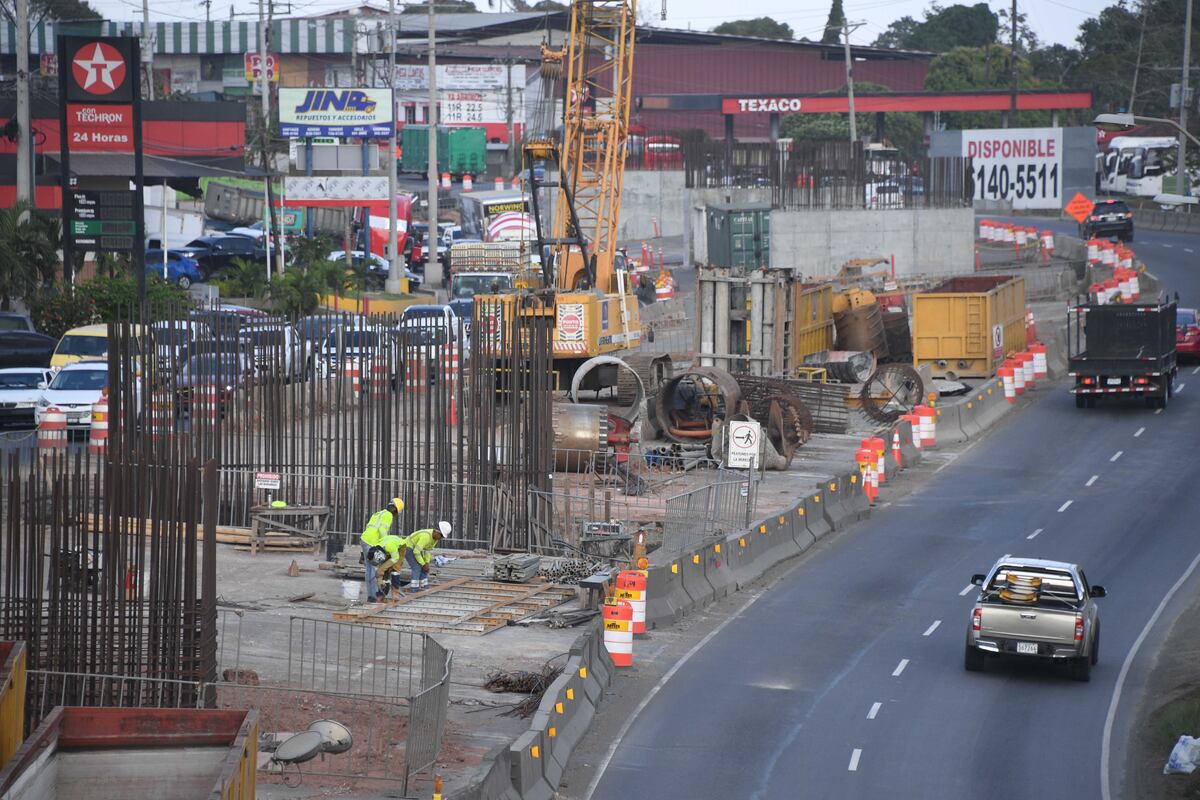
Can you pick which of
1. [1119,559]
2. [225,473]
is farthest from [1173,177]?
[225,473]

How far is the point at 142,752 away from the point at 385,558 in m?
10.6

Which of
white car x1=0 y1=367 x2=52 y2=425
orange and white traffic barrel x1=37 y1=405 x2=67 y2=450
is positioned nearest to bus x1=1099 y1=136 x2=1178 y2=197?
white car x1=0 y1=367 x2=52 y2=425

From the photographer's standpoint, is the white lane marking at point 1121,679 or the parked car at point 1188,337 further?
the parked car at point 1188,337

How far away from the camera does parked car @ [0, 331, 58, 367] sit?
133ft

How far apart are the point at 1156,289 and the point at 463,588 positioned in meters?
43.0

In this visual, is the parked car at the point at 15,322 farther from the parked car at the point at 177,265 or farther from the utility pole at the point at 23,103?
the parked car at the point at 177,265

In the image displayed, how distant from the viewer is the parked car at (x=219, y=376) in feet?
92.0

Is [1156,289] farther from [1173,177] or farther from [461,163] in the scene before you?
[461,163]

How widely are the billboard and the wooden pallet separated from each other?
44.6 metres

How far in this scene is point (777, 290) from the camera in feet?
142

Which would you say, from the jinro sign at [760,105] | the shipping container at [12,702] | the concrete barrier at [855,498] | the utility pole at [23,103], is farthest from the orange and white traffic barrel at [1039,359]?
the jinro sign at [760,105]

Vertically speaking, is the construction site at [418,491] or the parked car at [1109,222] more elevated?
the parked car at [1109,222]

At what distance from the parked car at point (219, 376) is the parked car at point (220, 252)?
122 ft

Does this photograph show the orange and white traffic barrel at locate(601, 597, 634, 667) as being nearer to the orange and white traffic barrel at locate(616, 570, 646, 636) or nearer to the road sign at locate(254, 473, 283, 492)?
the orange and white traffic barrel at locate(616, 570, 646, 636)
